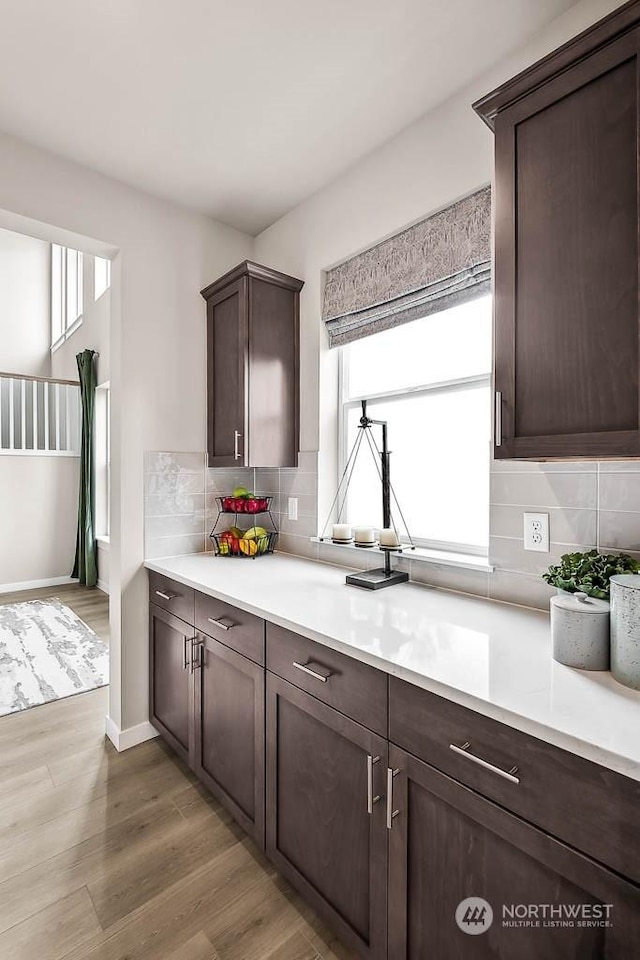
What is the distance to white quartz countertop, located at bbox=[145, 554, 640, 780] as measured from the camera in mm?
859

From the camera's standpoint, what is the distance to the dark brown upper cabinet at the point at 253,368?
234 cm

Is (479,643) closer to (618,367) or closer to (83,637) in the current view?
(618,367)

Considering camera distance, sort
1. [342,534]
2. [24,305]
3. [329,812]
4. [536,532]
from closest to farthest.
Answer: [329,812] < [536,532] < [342,534] < [24,305]

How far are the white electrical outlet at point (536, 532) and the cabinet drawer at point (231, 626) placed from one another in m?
0.90

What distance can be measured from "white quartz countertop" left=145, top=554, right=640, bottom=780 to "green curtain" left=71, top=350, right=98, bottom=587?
3.75 m

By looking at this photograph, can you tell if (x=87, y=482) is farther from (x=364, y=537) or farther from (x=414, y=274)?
(x=414, y=274)

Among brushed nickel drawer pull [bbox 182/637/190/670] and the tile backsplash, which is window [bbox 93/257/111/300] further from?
brushed nickel drawer pull [bbox 182/637/190/670]

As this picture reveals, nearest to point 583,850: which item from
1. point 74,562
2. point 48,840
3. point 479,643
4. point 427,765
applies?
point 427,765

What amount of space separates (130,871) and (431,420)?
1.96m

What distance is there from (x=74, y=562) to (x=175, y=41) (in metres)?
5.24

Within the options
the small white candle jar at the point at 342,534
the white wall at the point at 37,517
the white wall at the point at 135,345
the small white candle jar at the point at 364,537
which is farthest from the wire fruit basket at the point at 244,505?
the white wall at the point at 37,517

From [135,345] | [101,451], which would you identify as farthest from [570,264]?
[101,451]

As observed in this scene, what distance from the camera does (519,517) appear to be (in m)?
1.60

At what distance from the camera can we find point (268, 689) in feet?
5.13
